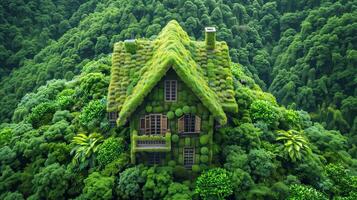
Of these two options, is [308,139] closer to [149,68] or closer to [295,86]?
[149,68]

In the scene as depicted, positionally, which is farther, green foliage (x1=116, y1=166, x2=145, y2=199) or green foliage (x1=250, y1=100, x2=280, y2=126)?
green foliage (x1=250, y1=100, x2=280, y2=126)

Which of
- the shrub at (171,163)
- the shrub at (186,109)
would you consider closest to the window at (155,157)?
the shrub at (171,163)

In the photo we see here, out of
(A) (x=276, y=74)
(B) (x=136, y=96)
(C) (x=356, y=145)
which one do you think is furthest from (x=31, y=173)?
(A) (x=276, y=74)

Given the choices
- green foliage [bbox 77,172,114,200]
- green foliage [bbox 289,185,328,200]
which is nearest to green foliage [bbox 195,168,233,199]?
green foliage [bbox 289,185,328,200]

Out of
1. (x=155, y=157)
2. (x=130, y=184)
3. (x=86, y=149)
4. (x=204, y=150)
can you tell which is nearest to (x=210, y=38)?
(x=204, y=150)

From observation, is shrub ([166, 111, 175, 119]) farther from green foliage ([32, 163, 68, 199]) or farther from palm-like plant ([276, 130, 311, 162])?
palm-like plant ([276, 130, 311, 162])
